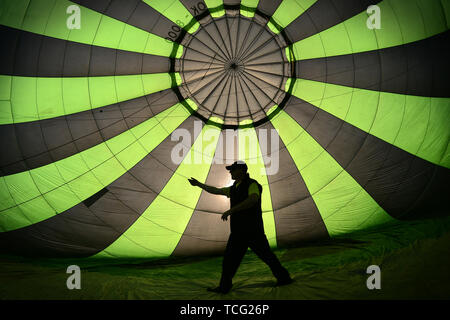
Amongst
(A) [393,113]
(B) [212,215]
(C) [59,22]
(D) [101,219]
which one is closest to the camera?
(C) [59,22]

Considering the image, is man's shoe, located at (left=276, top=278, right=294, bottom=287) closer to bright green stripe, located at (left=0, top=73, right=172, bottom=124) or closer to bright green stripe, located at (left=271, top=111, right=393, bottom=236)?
bright green stripe, located at (left=271, top=111, right=393, bottom=236)

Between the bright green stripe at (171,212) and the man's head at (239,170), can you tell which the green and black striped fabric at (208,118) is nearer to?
the bright green stripe at (171,212)

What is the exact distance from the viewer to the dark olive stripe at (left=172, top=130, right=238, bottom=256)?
341cm

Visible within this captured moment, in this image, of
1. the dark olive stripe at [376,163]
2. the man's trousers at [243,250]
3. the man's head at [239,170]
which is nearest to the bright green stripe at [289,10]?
the dark olive stripe at [376,163]

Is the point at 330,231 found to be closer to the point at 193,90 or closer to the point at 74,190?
the point at 193,90

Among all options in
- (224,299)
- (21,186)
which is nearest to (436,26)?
(224,299)

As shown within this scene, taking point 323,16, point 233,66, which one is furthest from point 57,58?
point 323,16

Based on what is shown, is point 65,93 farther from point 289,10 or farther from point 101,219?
point 289,10

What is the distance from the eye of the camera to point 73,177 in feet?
10.6

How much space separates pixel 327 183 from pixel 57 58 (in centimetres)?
279

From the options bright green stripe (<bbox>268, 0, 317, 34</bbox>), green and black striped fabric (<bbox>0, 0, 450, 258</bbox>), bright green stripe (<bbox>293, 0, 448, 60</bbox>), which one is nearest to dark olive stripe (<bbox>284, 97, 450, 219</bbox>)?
green and black striped fabric (<bbox>0, 0, 450, 258</bbox>)

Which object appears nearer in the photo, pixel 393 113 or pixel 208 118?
pixel 393 113

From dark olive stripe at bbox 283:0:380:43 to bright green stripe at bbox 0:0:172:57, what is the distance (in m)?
1.43
